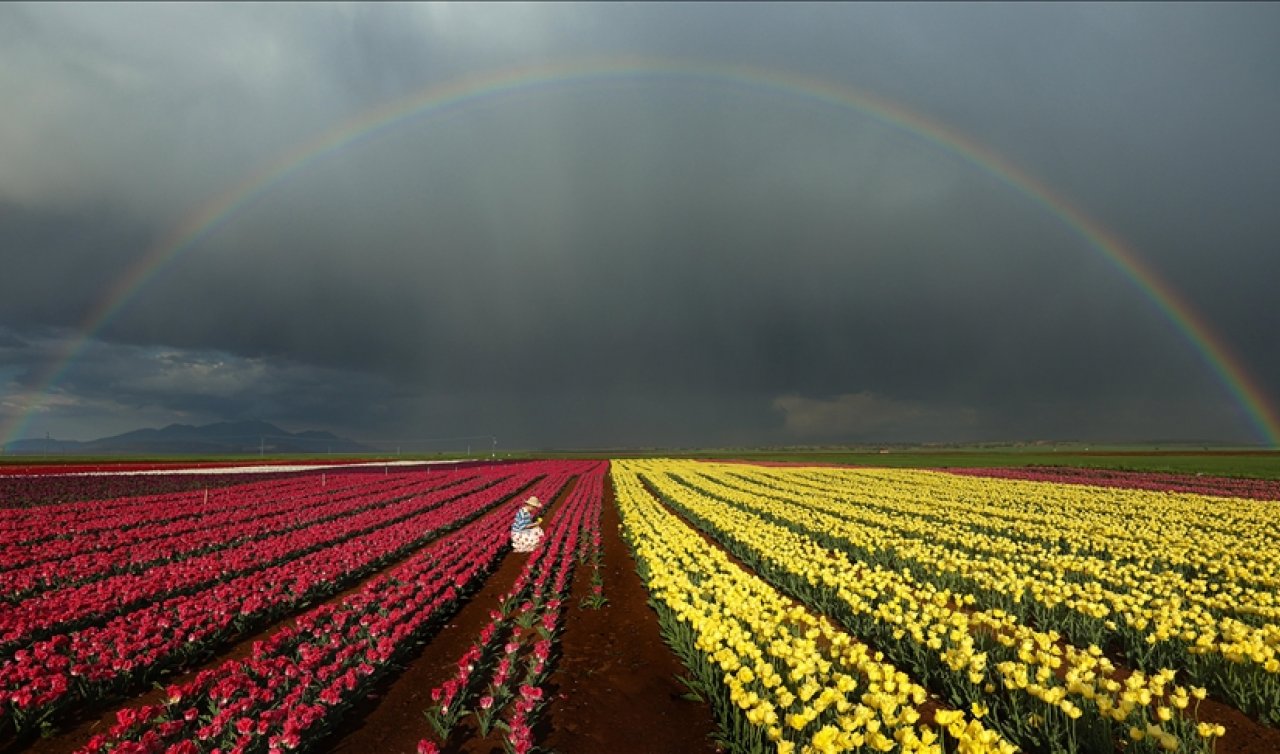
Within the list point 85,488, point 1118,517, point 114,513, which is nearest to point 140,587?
point 114,513

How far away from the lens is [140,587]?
34.2ft

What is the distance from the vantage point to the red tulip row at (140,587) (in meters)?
8.65

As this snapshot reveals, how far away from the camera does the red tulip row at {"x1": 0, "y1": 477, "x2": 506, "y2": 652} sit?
8.65 meters

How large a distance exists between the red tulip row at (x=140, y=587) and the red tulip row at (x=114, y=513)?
22.1ft

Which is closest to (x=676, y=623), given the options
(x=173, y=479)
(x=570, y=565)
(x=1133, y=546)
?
A: (x=570, y=565)

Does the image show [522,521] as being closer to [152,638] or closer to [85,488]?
[152,638]

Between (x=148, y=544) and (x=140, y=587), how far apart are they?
23.1 feet

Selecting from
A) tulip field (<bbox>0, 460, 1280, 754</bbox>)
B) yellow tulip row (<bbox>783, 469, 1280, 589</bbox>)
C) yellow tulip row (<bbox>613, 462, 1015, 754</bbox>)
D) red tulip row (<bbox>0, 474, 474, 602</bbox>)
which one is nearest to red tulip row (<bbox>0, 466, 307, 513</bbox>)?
red tulip row (<bbox>0, 474, 474, 602</bbox>)

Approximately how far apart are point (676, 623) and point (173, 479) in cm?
3967

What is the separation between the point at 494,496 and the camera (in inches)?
1125

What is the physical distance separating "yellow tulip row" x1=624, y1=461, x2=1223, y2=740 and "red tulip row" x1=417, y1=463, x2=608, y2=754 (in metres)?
4.40

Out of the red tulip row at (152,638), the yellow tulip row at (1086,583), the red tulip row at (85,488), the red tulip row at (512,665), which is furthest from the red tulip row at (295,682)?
the red tulip row at (85,488)

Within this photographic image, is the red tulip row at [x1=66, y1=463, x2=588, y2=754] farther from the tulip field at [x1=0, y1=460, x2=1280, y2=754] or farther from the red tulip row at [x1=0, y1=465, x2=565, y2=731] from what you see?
the red tulip row at [x1=0, y1=465, x2=565, y2=731]

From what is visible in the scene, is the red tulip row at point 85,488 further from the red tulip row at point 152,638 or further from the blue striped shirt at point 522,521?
the blue striped shirt at point 522,521
